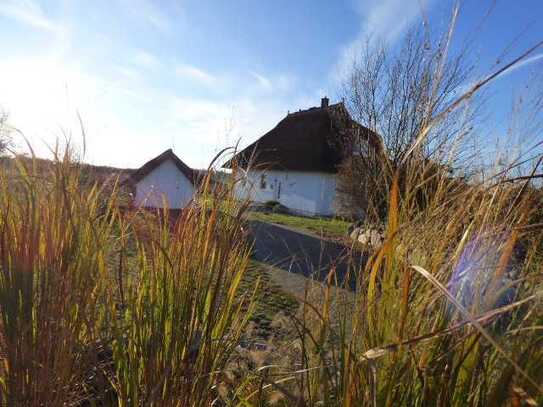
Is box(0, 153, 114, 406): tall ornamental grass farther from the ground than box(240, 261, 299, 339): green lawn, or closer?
farther from the ground

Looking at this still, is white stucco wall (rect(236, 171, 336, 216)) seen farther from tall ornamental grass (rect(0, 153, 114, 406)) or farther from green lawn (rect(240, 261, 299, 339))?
tall ornamental grass (rect(0, 153, 114, 406))

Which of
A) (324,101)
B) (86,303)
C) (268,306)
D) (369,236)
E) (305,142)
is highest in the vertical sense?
(324,101)

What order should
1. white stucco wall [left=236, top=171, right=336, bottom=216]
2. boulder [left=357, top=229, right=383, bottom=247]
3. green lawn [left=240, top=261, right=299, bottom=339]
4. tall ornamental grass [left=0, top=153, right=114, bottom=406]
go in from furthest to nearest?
white stucco wall [left=236, top=171, right=336, bottom=216], green lawn [left=240, top=261, right=299, bottom=339], boulder [left=357, top=229, right=383, bottom=247], tall ornamental grass [left=0, top=153, right=114, bottom=406]

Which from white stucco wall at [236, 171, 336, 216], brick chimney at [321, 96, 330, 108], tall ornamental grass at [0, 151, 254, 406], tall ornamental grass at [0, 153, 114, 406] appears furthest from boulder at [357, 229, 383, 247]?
brick chimney at [321, 96, 330, 108]

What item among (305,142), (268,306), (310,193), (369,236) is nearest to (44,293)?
(369,236)

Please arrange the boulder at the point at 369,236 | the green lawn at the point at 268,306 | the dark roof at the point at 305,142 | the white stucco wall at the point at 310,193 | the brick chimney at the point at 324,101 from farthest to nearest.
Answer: the brick chimney at the point at 324,101 < the dark roof at the point at 305,142 < the white stucco wall at the point at 310,193 < the green lawn at the point at 268,306 < the boulder at the point at 369,236

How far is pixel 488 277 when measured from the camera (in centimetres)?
98

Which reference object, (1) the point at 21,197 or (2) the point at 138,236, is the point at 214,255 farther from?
(1) the point at 21,197

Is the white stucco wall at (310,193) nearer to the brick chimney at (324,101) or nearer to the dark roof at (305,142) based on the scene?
the dark roof at (305,142)

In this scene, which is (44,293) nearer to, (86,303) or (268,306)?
(86,303)

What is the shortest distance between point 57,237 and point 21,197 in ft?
0.93

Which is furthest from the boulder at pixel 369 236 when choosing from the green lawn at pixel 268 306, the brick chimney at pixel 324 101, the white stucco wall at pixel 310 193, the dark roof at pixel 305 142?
the brick chimney at pixel 324 101

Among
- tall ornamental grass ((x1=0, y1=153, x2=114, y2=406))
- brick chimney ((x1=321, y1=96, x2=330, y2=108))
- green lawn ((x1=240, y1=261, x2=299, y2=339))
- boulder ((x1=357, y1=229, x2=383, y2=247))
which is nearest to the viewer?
tall ornamental grass ((x1=0, y1=153, x2=114, y2=406))

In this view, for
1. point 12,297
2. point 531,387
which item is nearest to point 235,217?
point 12,297
